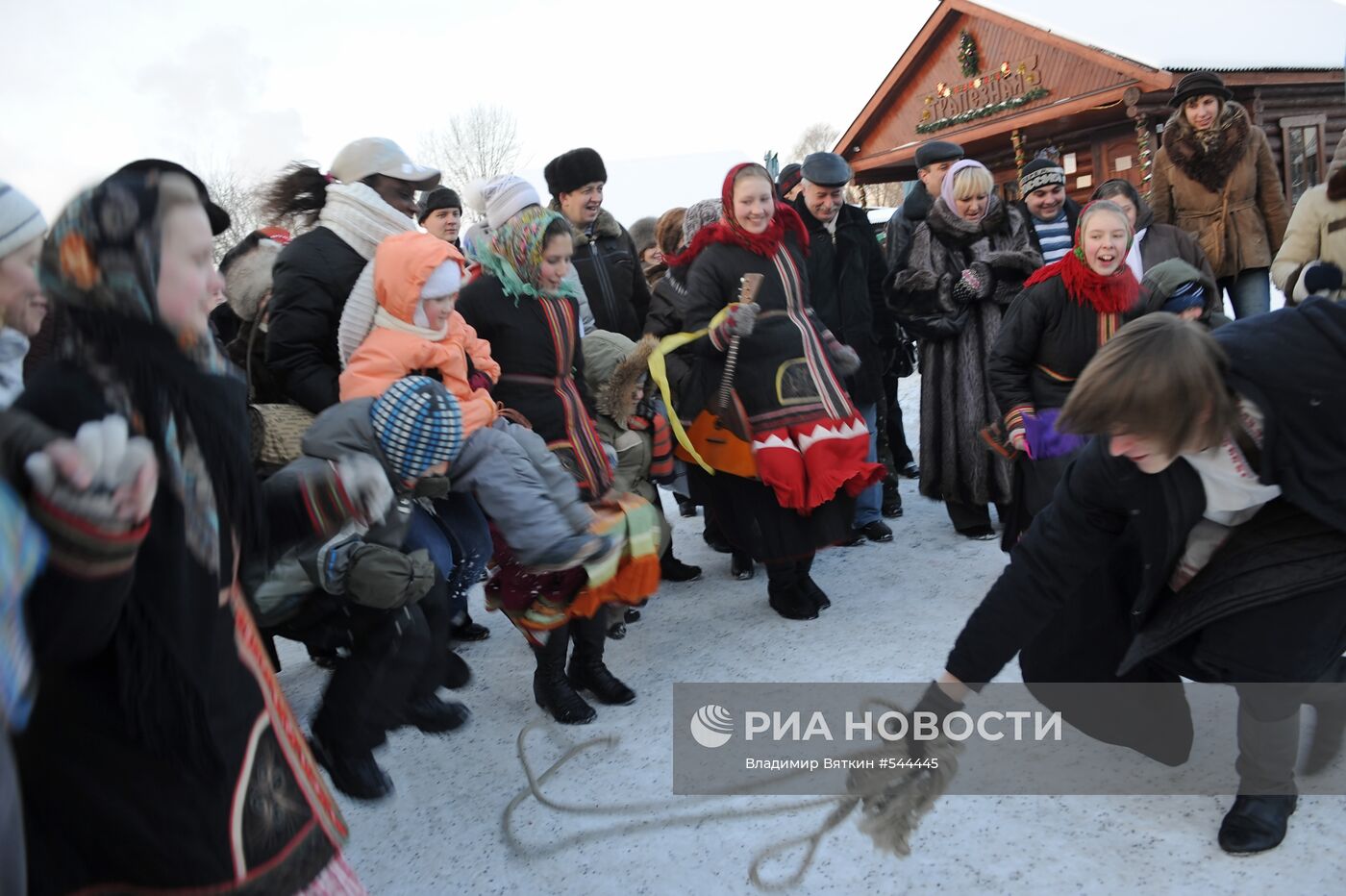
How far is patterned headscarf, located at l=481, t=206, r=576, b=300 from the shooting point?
3.25 metres

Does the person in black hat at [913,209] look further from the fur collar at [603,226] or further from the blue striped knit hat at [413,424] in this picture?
the blue striped knit hat at [413,424]

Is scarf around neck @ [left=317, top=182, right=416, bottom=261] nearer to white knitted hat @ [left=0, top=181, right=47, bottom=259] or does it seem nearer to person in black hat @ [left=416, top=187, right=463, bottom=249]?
white knitted hat @ [left=0, top=181, right=47, bottom=259]

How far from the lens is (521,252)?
10.7 ft

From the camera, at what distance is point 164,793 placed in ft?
4.23

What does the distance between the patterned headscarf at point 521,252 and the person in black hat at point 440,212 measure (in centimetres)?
213

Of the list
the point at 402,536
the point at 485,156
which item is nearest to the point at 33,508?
the point at 402,536

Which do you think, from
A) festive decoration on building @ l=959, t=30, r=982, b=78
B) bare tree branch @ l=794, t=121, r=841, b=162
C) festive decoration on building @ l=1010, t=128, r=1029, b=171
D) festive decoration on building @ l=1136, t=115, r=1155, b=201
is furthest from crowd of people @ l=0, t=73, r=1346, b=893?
bare tree branch @ l=794, t=121, r=841, b=162

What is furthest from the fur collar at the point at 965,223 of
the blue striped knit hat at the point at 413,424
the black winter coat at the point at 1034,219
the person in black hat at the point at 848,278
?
the blue striped knit hat at the point at 413,424

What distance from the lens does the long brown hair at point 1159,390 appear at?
1.96 metres

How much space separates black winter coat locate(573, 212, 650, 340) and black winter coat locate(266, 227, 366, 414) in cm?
165

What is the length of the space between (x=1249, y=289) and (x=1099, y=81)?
7.96 metres

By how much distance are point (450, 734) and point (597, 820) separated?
821mm

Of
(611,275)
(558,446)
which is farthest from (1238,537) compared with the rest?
(611,275)

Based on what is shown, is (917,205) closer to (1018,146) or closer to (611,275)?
A: (611,275)
